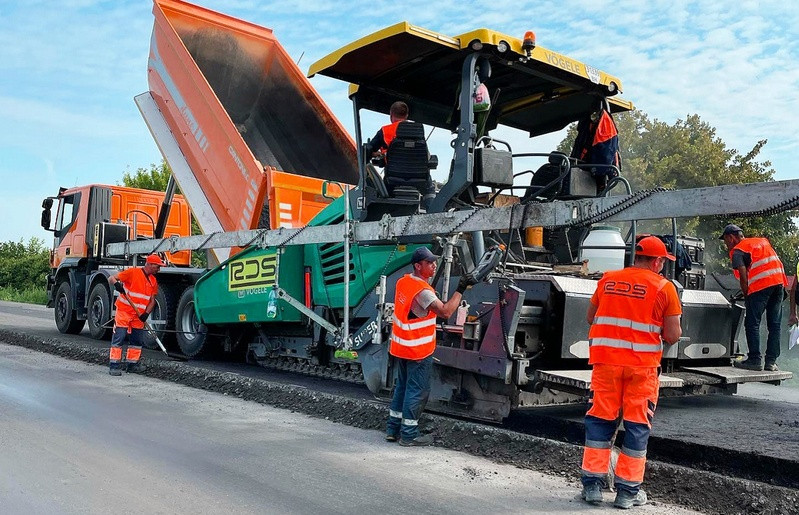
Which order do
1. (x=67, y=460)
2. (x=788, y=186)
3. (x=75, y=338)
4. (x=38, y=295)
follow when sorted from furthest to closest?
1. (x=38, y=295)
2. (x=75, y=338)
3. (x=67, y=460)
4. (x=788, y=186)

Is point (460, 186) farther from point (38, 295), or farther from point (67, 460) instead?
point (38, 295)

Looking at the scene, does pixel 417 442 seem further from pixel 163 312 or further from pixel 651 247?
pixel 163 312

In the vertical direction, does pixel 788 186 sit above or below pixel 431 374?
above

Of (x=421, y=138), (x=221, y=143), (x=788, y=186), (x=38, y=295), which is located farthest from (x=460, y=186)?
(x=38, y=295)

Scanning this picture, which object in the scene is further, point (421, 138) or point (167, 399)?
point (167, 399)

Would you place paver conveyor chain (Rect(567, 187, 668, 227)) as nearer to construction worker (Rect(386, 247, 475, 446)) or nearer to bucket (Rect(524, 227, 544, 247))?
construction worker (Rect(386, 247, 475, 446))

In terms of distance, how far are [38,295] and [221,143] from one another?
21947mm

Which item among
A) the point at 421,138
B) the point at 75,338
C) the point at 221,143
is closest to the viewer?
the point at 421,138

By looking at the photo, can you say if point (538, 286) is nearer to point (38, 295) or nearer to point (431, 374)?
point (431, 374)

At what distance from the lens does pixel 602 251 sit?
5.73 m

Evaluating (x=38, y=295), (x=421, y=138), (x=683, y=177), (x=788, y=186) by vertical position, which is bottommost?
(x=38, y=295)

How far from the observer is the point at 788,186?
134 inches

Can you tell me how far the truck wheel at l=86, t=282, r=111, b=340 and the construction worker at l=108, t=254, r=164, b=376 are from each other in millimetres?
2332

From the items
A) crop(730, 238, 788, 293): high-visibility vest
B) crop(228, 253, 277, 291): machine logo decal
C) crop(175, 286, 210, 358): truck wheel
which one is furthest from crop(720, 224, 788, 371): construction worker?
crop(175, 286, 210, 358): truck wheel
